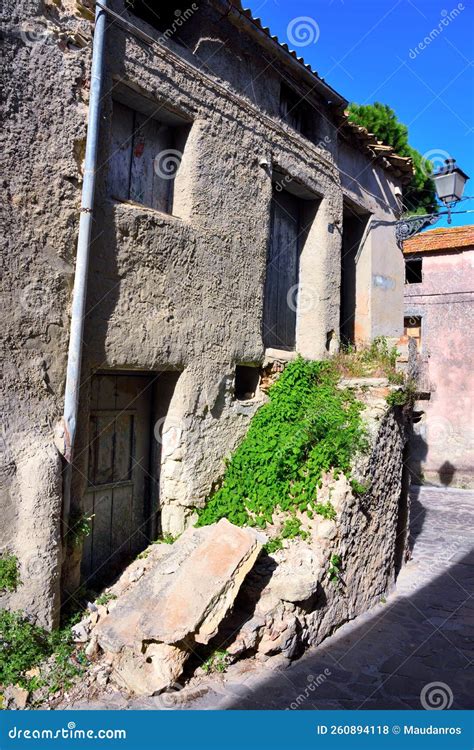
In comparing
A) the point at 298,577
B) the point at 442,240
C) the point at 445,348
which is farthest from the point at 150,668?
the point at 442,240

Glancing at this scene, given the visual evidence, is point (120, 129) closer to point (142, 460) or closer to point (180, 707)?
point (142, 460)

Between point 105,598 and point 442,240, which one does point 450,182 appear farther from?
point 442,240

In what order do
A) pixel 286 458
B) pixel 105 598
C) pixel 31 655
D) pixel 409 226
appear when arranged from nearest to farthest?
pixel 31 655
pixel 105 598
pixel 286 458
pixel 409 226

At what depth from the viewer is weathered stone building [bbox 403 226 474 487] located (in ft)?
56.5

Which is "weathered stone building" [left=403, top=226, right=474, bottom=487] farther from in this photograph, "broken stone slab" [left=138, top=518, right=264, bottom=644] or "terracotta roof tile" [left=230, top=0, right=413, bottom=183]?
"broken stone slab" [left=138, top=518, right=264, bottom=644]

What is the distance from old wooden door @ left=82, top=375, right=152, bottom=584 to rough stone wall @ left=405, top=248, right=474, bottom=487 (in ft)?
41.6

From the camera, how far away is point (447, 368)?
691 inches

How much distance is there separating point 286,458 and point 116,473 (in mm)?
1908

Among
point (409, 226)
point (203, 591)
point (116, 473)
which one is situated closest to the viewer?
point (203, 591)

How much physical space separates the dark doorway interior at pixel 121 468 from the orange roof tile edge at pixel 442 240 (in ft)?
45.2

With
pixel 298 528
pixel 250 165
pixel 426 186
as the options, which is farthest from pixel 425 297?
pixel 298 528

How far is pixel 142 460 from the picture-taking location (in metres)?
6.41

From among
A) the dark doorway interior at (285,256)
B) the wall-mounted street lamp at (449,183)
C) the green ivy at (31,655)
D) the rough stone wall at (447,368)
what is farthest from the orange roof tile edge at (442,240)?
the green ivy at (31,655)

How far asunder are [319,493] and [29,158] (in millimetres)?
4399
